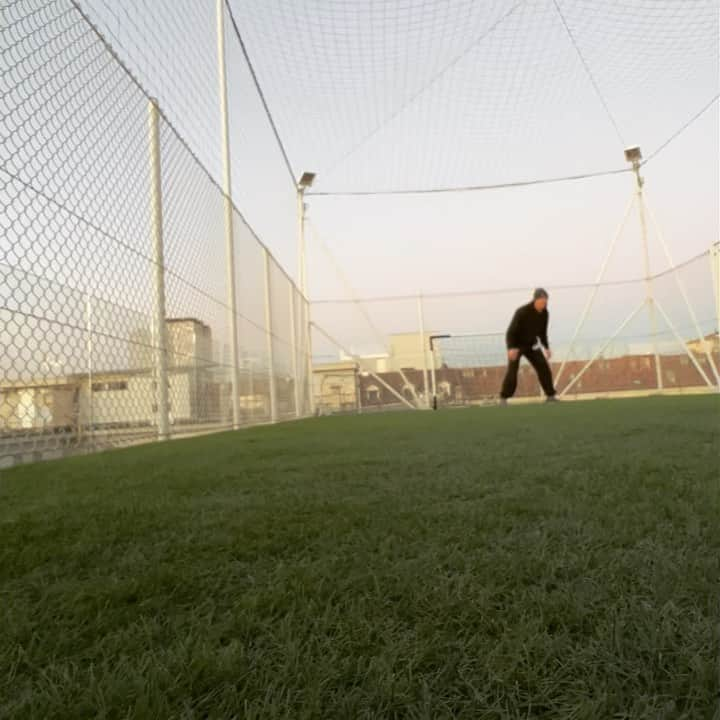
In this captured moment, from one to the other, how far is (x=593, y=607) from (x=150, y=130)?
3760mm

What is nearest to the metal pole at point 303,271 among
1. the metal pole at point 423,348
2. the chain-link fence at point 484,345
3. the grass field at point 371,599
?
the chain-link fence at point 484,345

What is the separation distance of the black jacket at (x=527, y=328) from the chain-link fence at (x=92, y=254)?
3820 millimetres

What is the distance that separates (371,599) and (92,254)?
99.6 inches

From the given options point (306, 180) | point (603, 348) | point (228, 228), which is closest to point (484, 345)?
point (603, 348)

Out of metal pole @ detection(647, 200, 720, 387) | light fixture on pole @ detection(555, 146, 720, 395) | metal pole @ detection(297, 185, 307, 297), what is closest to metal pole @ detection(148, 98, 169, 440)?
metal pole @ detection(297, 185, 307, 297)

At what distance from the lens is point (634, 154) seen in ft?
34.1

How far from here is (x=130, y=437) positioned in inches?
134

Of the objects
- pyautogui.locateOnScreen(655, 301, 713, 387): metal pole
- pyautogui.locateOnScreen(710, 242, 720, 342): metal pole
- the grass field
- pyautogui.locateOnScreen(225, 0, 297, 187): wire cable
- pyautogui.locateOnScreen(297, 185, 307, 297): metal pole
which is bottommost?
the grass field

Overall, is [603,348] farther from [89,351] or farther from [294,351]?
[89,351]

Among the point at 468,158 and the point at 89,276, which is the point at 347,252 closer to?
the point at 468,158

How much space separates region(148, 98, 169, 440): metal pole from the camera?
3666 mm

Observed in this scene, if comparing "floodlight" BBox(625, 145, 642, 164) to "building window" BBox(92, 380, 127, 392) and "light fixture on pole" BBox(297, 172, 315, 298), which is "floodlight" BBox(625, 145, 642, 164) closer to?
"light fixture on pole" BBox(297, 172, 315, 298)

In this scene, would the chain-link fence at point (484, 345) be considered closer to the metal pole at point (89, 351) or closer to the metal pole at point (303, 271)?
the metal pole at point (303, 271)

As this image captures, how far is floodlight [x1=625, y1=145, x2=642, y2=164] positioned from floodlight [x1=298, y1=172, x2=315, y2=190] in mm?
5662
